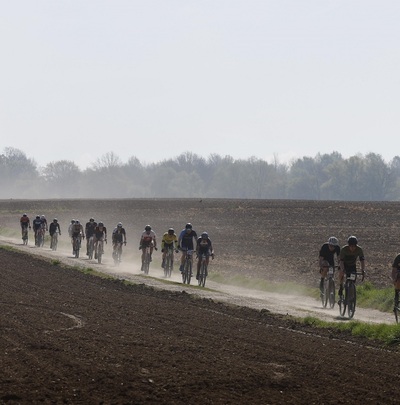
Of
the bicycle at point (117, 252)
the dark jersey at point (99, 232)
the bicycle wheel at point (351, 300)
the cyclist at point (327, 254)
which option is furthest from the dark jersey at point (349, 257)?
the dark jersey at point (99, 232)

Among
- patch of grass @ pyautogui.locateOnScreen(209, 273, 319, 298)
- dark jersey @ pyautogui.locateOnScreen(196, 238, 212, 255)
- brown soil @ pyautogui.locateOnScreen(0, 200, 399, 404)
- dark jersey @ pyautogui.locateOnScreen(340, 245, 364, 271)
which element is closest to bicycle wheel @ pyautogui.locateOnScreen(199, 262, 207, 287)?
dark jersey @ pyautogui.locateOnScreen(196, 238, 212, 255)

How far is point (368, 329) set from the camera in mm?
19359

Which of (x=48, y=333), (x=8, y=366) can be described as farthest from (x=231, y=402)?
(x=48, y=333)

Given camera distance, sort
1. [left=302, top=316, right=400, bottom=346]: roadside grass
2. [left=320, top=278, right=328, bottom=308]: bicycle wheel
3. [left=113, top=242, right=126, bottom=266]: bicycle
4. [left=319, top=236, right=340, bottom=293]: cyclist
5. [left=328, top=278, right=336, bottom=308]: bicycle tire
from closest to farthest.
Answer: [left=302, top=316, right=400, bottom=346]: roadside grass < [left=319, top=236, right=340, bottom=293]: cyclist < [left=328, top=278, right=336, bottom=308]: bicycle tire < [left=320, top=278, right=328, bottom=308]: bicycle wheel < [left=113, top=242, right=126, bottom=266]: bicycle

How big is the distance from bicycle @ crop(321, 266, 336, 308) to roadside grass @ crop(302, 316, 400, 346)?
3735 mm

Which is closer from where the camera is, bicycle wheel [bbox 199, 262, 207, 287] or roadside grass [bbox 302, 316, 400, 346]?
roadside grass [bbox 302, 316, 400, 346]

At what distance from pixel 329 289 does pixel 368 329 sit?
20.2ft

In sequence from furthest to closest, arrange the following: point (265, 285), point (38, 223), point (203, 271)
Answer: point (38, 223) → point (265, 285) → point (203, 271)

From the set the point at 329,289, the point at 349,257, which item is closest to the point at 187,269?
the point at 329,289

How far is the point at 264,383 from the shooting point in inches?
515

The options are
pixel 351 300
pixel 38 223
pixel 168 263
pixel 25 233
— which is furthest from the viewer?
pixel 25 233

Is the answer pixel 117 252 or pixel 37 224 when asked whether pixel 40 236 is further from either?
pixel 117 252

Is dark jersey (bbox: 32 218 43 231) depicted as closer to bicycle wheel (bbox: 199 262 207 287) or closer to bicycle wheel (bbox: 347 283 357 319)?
bicycle wheel (bbox: 199 262 207 287)

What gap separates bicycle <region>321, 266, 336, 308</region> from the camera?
2512 centimetres
